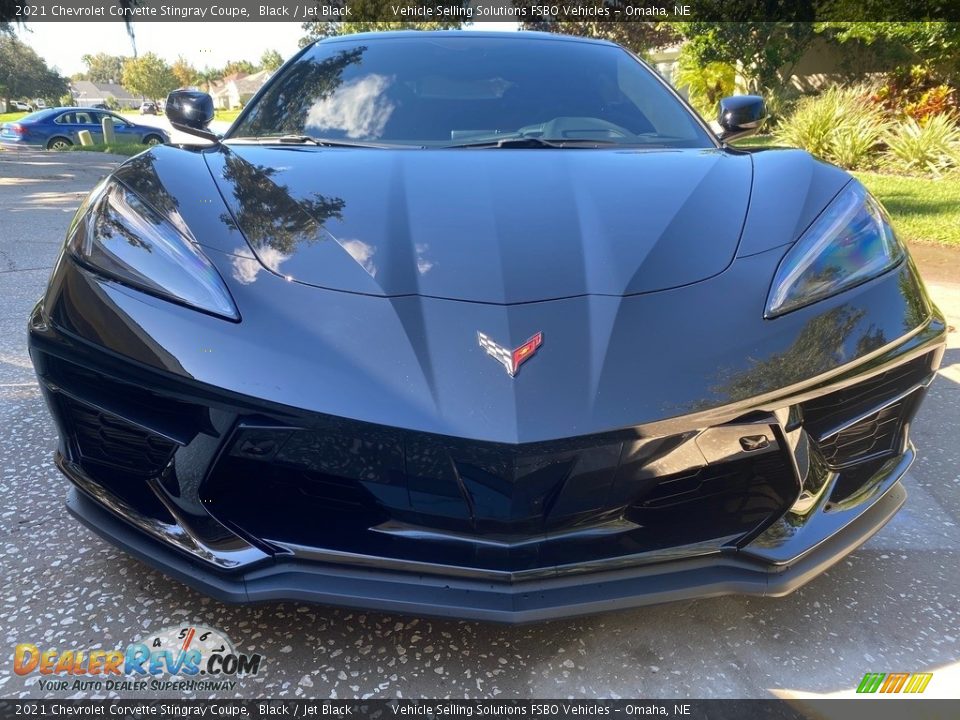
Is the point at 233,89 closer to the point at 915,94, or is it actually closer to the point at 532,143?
the point at 915,94

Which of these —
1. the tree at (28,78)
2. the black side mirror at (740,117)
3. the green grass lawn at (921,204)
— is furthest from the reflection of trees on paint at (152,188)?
the tree at (28,78)

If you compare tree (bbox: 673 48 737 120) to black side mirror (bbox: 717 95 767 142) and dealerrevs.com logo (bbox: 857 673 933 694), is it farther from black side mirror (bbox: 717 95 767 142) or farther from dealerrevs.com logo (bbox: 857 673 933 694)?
dealerrevs.com logo (bbox: 857 673 933 694)

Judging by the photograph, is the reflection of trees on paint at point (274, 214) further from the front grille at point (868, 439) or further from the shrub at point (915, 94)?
the shrub at point (915, 94)

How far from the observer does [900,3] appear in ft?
38.2

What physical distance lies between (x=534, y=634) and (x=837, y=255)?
107 centimetres

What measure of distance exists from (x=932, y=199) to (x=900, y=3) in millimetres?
6132

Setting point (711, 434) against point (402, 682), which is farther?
point (402, 682)

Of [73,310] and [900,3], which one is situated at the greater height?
[900,3]

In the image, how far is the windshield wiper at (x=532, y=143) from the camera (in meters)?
2.12

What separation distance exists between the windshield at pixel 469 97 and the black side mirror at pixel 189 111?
0.82 feet

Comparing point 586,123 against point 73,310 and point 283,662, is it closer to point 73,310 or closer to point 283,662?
point 73,310

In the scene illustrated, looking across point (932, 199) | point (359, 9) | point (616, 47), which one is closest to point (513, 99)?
point (616, 47)

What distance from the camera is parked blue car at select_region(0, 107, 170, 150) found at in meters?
17.3

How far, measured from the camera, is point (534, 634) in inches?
58.0
